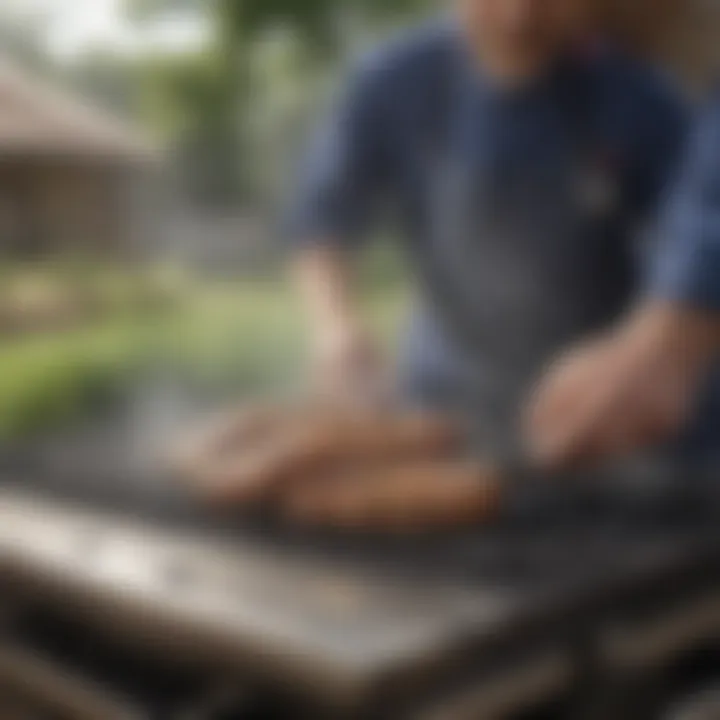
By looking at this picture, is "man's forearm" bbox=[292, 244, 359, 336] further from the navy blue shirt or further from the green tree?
the navy blue shirt

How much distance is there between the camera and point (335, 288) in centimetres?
140

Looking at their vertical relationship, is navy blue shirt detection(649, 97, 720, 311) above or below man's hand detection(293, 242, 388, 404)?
below

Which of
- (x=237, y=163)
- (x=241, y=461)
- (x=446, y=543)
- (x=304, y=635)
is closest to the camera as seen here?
(x=304, y=635)

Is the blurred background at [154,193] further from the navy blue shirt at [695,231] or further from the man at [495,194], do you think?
the navy blue shirt at [695,231]

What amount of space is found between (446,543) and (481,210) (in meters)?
0.33

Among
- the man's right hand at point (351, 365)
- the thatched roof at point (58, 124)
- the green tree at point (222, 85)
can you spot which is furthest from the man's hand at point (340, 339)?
the thatched roof at point (58, 124)

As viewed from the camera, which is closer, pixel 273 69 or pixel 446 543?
pixel 446 543

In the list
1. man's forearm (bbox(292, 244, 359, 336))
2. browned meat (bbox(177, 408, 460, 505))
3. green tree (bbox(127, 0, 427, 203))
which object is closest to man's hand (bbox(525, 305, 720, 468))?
browned meat (bbox(177, 408, 460, 505))

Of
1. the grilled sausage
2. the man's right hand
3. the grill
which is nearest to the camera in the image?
the grill

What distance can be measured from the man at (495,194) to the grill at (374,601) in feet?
0.50

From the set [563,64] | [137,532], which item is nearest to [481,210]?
[563,64]

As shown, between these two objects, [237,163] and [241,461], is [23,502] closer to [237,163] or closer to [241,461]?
[241,461]

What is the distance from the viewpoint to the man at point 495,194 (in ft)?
4.27

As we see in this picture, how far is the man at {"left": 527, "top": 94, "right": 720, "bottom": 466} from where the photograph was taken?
125 cm
